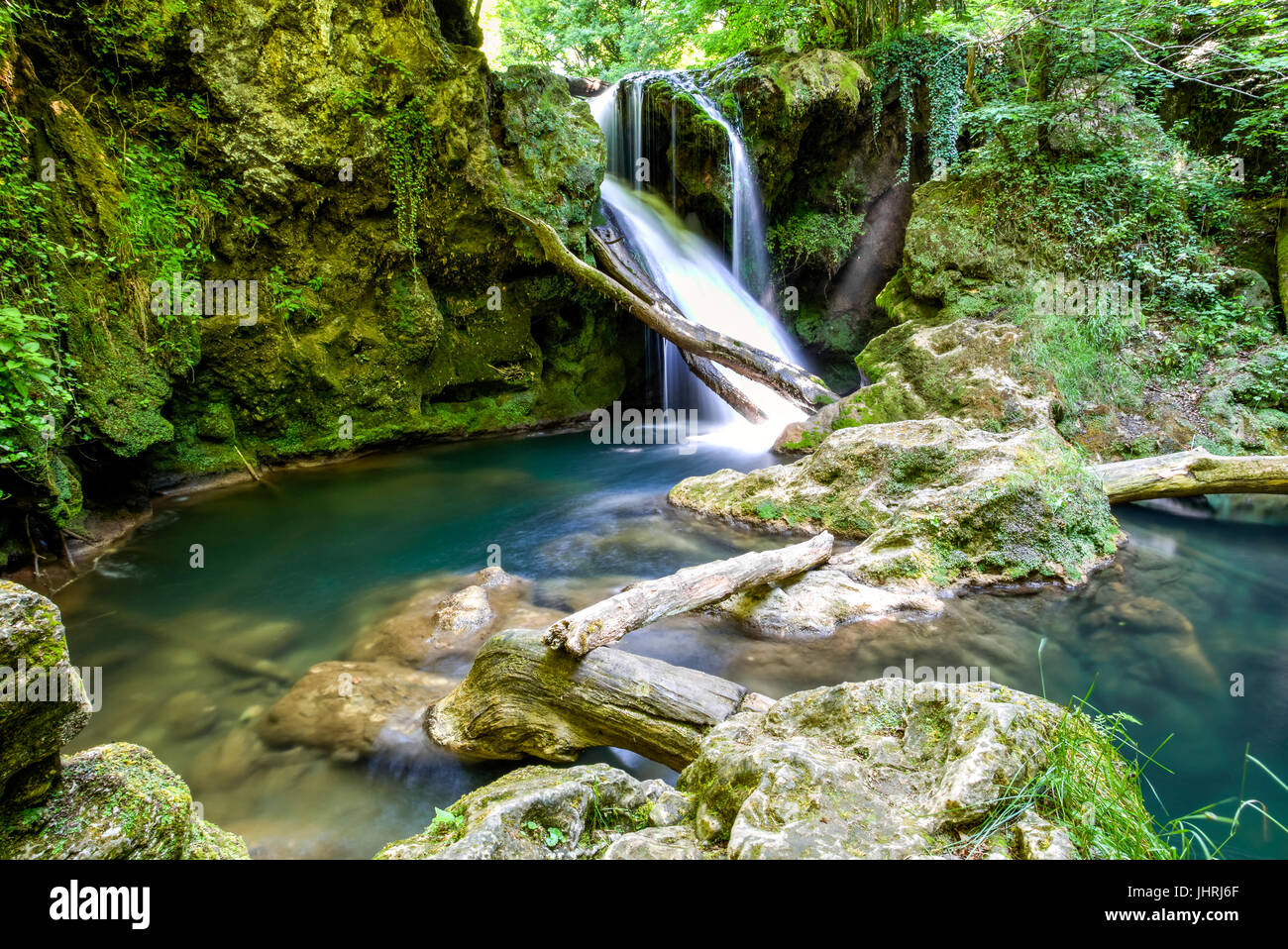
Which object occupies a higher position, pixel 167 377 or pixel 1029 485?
pixel 167 377

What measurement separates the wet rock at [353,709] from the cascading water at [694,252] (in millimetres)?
8200

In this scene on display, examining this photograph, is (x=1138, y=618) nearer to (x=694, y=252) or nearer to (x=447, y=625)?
(x=447, y=625)

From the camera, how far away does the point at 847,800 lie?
159 centimetres

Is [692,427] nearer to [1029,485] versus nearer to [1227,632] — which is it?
[1029,485]

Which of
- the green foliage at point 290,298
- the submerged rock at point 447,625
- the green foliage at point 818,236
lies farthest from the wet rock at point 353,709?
the green foliage at point 818,236

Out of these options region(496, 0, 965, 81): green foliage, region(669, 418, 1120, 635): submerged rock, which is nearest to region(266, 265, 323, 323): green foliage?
region(669, 418, 1120, 635): submerged rock

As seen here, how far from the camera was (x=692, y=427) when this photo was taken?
12.6 meters

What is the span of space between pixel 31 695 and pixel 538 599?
3.88m

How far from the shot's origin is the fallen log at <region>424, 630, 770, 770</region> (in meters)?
2.92

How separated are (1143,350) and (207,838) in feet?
36.9

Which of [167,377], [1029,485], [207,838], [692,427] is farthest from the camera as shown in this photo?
[692,427]

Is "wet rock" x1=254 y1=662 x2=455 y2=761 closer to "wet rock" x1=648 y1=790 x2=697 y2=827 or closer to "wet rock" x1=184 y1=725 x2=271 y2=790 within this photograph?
"wet rock" x1=184 y1=725 x2=271 y2=790

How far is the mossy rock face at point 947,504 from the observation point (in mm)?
4938
